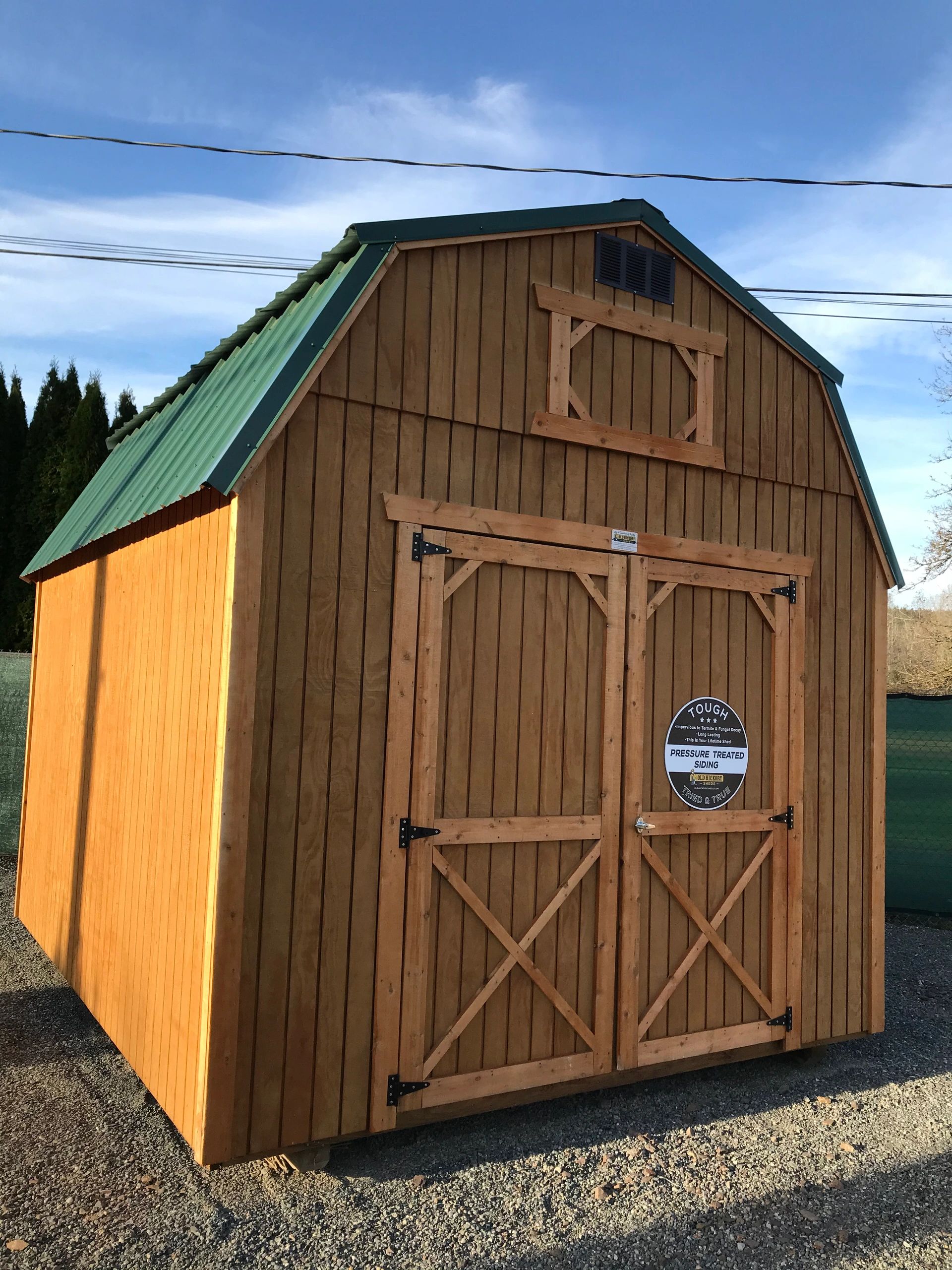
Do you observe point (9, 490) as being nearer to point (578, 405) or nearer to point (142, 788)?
point (142, 788)

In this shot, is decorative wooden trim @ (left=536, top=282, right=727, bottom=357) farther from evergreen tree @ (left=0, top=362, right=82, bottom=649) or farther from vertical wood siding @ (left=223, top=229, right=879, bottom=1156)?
evergreen tree @ (left=0, top=362, right=82, bottom=649)

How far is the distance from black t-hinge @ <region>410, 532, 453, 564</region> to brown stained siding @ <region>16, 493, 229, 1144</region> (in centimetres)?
80

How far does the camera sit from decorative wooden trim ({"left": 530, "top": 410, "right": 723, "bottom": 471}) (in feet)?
14.7

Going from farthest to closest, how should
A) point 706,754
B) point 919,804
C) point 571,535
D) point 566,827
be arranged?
point 919,804 < point 706,754 < point 571,535 < point 566,827

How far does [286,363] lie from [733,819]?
10.4 ft

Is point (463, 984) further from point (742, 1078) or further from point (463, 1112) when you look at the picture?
point (742, 1078)

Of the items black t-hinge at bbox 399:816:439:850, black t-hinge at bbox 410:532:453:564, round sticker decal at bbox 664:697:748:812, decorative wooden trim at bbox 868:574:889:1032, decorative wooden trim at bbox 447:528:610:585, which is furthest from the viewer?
decorative wooden trim at bbox 868:574:889:1032

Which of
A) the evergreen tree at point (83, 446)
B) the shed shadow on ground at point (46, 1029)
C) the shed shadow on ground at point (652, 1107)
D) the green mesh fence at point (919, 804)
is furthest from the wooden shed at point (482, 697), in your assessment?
the evergreen tree at point (83, 446)

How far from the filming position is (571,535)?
4.54 m

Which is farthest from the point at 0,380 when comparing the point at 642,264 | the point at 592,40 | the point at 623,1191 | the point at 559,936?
the point at 623,1191

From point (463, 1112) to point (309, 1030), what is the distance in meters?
0.85

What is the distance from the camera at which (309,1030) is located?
3.71 meters

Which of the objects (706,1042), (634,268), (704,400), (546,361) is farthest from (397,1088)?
(634,268)

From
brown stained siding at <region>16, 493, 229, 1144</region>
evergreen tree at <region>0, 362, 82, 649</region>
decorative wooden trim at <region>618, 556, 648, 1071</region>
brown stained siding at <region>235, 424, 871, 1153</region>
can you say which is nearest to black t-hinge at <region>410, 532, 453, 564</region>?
brown stained siding at <region>235, 424, 871, 1153</region>
